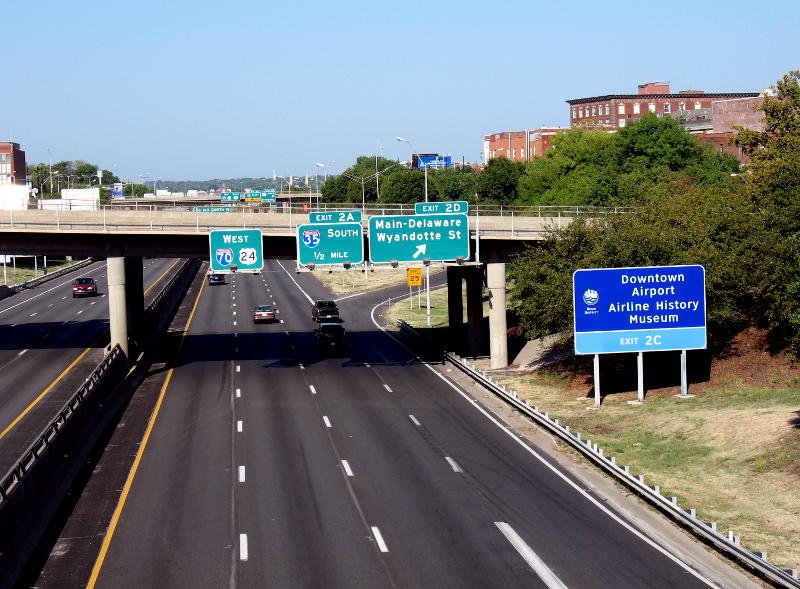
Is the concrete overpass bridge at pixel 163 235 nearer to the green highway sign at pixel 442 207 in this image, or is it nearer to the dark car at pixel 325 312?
the green highway sign at pixel 442 207

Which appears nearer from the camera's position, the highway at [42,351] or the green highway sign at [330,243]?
the highway at [42,351]

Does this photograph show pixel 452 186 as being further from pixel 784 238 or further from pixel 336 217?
pixel 784 238

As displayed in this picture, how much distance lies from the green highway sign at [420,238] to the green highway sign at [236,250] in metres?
5.90

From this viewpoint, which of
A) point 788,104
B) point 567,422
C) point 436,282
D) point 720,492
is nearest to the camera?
point 720,492

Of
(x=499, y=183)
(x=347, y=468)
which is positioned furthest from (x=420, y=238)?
(x=499, y=183)

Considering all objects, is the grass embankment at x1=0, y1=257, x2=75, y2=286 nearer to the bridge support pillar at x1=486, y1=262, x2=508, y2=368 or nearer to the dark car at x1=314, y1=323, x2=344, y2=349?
the dark car at x1=314, y1=323, x2=344, y2=349

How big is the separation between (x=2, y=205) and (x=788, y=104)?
5221 centimetres

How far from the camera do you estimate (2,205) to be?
55.7 m

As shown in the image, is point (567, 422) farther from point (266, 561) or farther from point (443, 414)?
point (266, 561)

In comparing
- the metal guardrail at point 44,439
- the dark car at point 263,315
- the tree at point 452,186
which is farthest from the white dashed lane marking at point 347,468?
the tree at point 452,186

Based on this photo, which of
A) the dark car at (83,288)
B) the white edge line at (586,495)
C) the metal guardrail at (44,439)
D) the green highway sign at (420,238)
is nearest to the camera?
the white edge line at (586,495)

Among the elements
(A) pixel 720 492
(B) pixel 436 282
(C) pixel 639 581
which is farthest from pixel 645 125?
(C) pixel 639 581

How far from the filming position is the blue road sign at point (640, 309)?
4175 cm

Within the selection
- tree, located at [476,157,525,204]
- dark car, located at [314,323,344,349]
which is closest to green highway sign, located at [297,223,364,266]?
dark car, located at [314,323,344,349]
